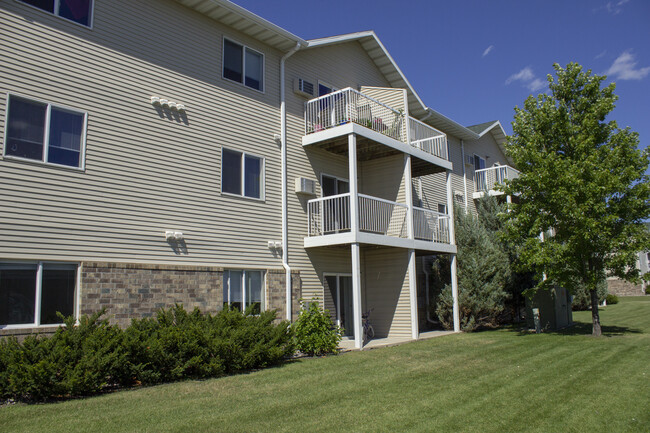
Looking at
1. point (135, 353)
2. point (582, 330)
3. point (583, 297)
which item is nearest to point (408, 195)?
point (582, 330)

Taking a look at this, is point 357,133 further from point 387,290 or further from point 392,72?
point 392,72

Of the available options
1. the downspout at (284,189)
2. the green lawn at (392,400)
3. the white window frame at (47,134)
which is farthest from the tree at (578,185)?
the white window frame at (47,134)

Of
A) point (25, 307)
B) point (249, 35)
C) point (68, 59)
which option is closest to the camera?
point (25, 307)

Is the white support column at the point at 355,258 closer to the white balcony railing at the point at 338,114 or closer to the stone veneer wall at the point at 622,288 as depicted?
the white balcony railing at the point at 338,114

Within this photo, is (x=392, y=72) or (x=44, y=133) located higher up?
(x=392, y=72)

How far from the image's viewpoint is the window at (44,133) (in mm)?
9539

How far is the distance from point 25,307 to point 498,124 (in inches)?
962

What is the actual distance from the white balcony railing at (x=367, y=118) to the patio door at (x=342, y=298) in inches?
184

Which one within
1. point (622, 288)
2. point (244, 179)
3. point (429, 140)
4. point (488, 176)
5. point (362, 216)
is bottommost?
point (622, 288)

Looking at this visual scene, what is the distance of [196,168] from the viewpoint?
41.2 ft

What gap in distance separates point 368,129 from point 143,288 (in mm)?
7940

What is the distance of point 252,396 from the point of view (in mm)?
8039

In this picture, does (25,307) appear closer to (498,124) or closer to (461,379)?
(461,379)

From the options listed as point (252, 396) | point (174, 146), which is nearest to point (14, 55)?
point (174, 146)
